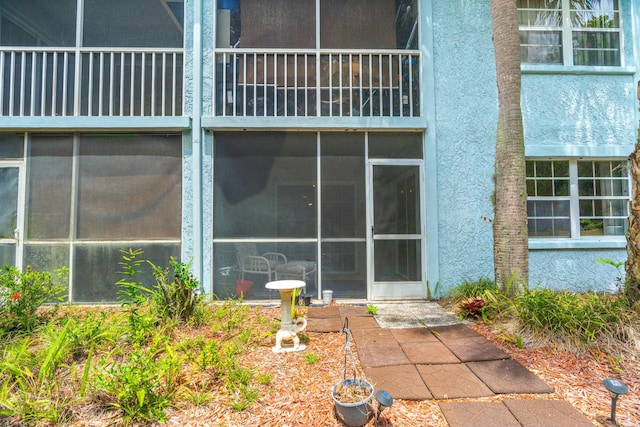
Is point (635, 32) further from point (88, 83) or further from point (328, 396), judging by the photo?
point (88, 83)

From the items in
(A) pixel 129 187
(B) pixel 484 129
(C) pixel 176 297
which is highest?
(B) pixel 484 129

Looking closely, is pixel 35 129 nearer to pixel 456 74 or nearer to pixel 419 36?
pixel 419 36

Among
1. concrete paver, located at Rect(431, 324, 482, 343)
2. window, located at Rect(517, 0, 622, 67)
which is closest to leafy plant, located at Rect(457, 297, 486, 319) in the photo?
concrete paver, located at Rect(431, 324, 482, 343)

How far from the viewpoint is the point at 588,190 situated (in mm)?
5906

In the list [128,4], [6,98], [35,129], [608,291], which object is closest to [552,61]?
[608,291]

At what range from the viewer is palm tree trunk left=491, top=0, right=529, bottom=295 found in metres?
4.37

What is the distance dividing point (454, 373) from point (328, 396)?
4.21ft

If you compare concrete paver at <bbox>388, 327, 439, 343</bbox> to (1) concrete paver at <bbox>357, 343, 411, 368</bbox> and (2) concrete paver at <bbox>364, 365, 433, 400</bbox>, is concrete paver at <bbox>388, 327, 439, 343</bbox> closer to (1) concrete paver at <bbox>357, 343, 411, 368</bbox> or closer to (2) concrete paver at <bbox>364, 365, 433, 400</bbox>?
(1) concrete paver at <bbox>357, 343, 411, 368</bbox>

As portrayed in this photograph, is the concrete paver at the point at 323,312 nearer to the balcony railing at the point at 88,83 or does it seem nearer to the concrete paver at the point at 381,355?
the concrete paver at the point at 381,355

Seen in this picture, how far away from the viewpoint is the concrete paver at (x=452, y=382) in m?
2.74

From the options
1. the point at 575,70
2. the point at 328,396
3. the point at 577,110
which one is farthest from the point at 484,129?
the point at 328,396

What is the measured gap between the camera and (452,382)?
2.91m

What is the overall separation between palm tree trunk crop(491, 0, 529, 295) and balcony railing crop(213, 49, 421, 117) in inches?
60.8

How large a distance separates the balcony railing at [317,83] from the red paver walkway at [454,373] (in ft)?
12.1
